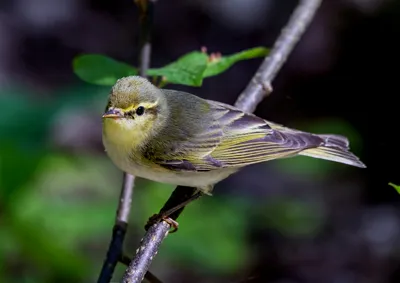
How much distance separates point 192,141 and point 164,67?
0.40m

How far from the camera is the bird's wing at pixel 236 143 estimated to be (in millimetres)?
2756

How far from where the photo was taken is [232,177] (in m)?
5.30

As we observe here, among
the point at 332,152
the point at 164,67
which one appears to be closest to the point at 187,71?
the point at 164,67

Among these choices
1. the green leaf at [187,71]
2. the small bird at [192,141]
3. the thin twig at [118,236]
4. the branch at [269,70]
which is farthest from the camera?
the branch at [269,70]

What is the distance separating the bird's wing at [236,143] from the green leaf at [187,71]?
1.26 ft

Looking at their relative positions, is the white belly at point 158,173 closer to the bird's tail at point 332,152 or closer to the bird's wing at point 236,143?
the bird's wing at point 236,143

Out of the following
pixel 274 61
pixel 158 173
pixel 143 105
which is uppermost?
pixel 274 61

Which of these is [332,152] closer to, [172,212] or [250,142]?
[250,142]

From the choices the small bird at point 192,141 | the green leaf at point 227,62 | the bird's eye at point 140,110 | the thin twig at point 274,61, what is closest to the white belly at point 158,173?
the small bird at point 192,141

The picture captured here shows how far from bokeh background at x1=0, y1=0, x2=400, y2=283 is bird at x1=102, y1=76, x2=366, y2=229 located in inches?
19.9

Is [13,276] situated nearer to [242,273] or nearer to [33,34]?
[242,273]

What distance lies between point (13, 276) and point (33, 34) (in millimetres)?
4002

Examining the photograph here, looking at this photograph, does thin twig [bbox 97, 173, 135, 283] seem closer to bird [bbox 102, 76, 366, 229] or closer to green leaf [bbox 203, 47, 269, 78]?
bird [bbox 102, 76, 366, 229]

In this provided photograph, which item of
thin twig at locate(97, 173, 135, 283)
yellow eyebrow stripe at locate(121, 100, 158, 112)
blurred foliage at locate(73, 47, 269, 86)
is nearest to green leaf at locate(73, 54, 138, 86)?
blurred foliage at locate(73, 47, 269, 86)
